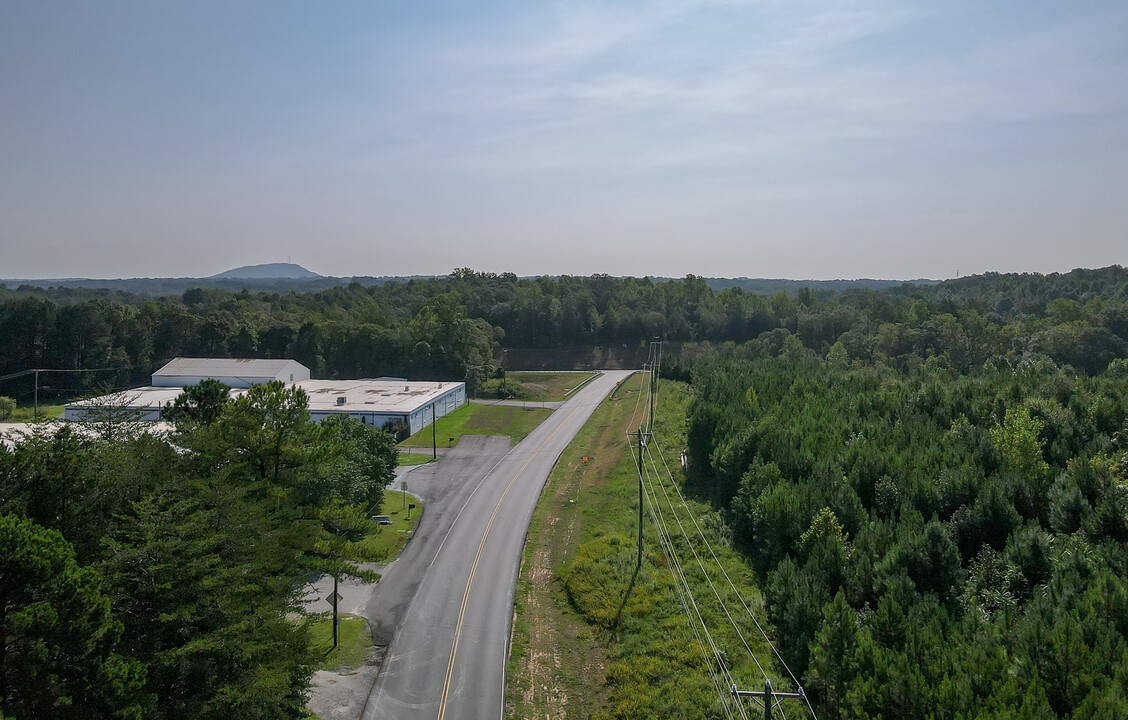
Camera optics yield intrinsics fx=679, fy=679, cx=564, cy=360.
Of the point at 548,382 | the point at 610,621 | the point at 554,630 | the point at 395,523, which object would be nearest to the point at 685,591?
the point at 610,621

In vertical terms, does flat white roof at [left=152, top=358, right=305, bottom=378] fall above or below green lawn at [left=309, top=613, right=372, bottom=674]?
above

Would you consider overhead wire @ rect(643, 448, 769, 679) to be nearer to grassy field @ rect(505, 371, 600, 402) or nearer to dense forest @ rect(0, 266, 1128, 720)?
dense forest @ rect(0, 266, 1128, 720)

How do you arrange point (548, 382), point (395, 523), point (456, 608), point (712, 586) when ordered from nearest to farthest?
point (456, 608), point (712, 586), point (395, 523), point (548, 382)

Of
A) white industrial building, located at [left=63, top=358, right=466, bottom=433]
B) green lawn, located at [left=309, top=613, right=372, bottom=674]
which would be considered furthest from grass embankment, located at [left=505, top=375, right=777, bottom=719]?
white industrial building, located at [left=63, top=358, right=466, bottom=433]

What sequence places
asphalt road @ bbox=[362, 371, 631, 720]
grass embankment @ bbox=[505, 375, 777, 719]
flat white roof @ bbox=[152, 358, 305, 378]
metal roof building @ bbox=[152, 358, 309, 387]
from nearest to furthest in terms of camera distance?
grass embankment @ bbox=[505, 375, 777, 719]
asphalt road @ bbox=[362, 371, 631, 720]
metal roof building @ bbox=[152, 358, 309, 387]
flat white roof @ bbox=[152, 358, 305, 378]

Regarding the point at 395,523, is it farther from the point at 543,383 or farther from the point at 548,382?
the point at 548,382

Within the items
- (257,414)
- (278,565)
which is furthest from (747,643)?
(257,414)
